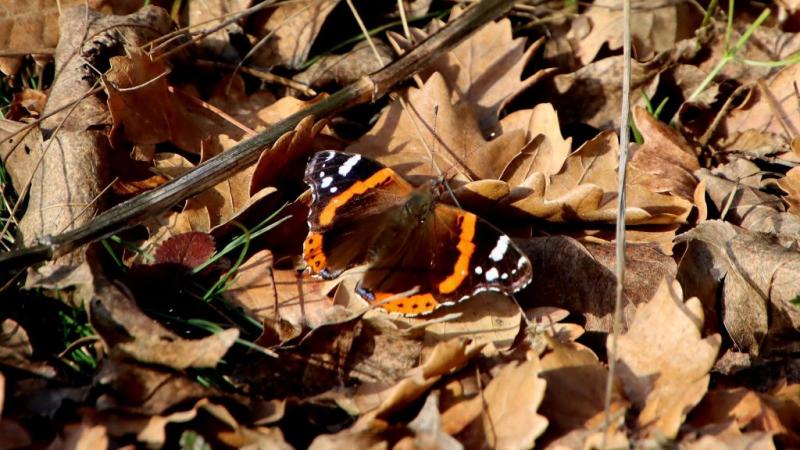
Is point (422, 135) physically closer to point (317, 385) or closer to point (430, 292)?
point (430, 292)

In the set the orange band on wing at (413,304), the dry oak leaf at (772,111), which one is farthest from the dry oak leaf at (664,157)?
the orange band on wing at (413,304)

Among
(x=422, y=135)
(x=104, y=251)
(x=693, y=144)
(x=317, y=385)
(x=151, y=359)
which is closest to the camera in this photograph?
(x=151, y=359)

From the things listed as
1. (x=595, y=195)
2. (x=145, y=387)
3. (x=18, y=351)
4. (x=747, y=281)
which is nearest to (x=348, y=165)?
(x=595, y=195)

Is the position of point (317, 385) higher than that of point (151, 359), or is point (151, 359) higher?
point (151, 359)

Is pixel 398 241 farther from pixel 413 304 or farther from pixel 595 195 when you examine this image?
pixel 595 195

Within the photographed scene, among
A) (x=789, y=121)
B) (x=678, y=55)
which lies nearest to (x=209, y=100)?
(x=678, y=55)

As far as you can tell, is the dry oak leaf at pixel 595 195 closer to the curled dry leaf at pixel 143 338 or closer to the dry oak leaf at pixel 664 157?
the dry oak leaf at pixel 664 157

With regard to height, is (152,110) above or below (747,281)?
above
